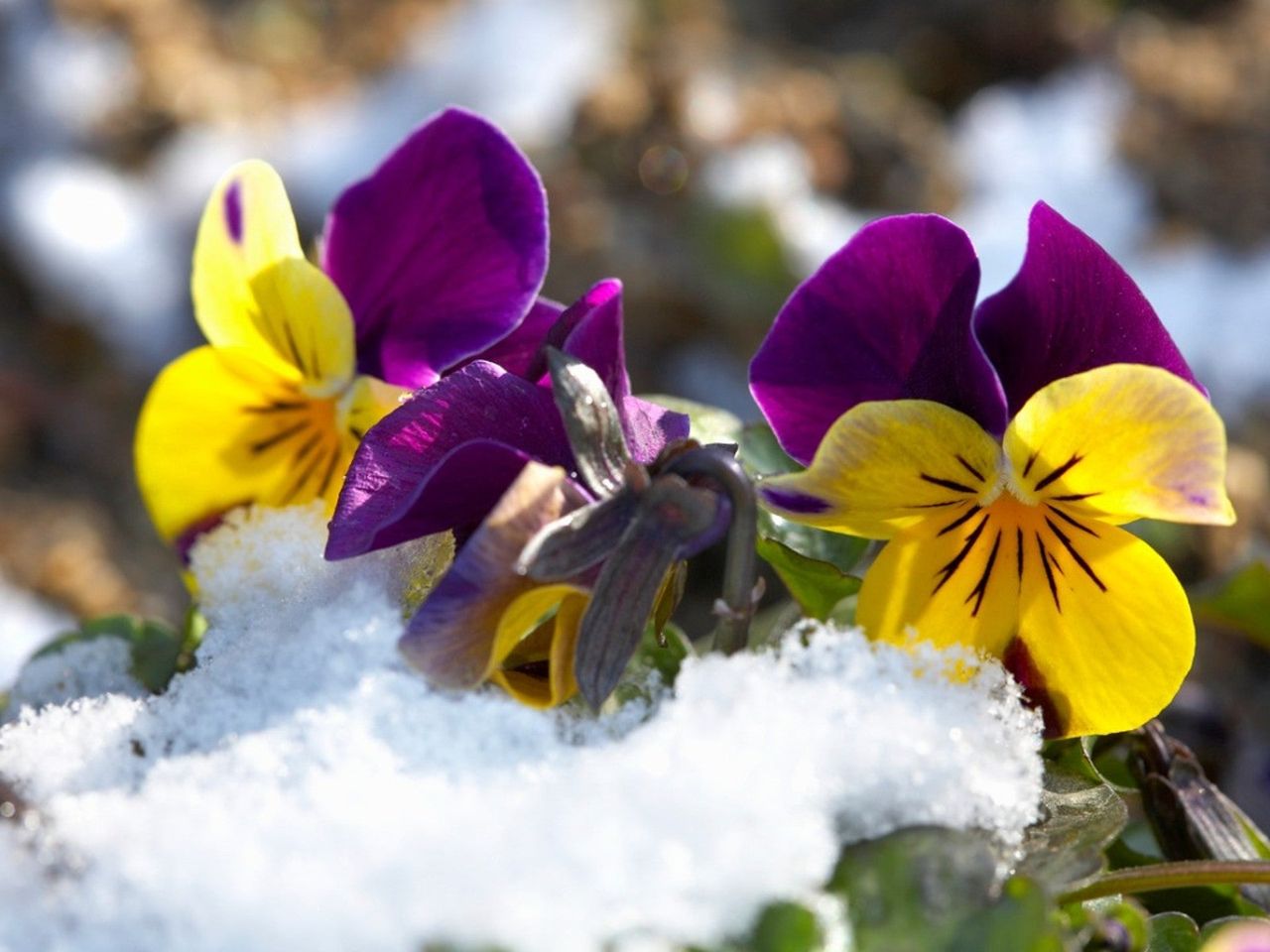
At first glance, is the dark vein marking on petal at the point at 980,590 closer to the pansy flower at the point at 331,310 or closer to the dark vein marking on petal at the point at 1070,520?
the dark vein marking on petal at the point at 1070,520

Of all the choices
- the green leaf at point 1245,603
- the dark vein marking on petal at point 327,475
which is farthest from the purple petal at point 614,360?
the green leaf at point 1245,603

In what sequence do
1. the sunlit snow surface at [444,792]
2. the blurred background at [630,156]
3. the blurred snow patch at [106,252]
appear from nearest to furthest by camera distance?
the sunlit snow surface at [444,792] < the blurred background at [630,156] < the blurred snow patch at [106,252]

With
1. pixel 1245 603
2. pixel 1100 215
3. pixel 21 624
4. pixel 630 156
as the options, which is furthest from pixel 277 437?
pixel 1100 215

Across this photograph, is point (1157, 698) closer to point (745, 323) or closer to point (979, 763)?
point (979, 763)

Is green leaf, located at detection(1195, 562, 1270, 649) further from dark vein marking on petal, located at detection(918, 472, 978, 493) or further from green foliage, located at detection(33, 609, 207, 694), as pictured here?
green foliage, located at detection(33, 609, 207, 694)

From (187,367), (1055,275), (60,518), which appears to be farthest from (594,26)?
(1055,275)
